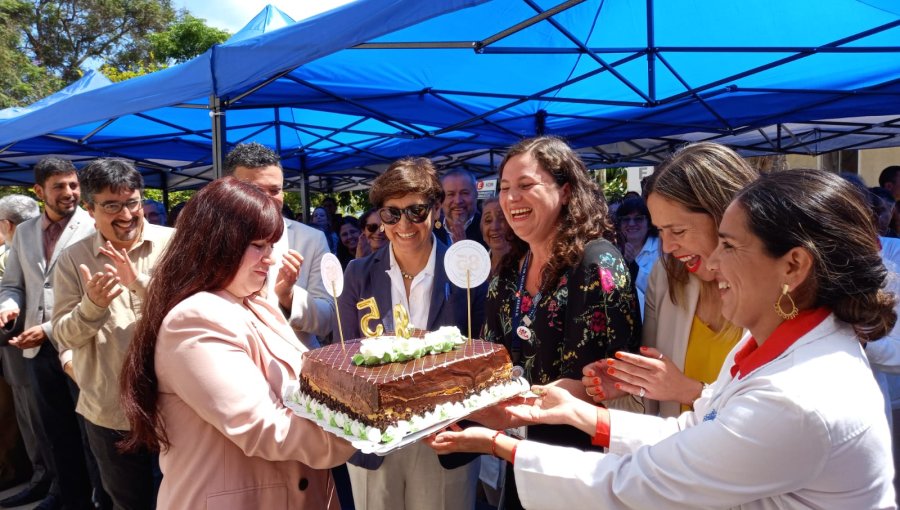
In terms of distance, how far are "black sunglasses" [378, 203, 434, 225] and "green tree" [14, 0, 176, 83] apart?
108 ft

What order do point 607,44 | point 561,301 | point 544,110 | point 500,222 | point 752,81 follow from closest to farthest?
1. point 561,301
2. point 500,222
3. point 607,44
4. point 752,81
5. point 544,110

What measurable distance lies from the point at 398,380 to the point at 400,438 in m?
0.19

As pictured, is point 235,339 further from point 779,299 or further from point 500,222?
point 500,222

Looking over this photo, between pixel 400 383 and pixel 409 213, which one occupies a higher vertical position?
pixel 409 213

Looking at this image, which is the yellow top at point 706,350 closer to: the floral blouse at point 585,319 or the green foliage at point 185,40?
the floral blouse at point 585,319

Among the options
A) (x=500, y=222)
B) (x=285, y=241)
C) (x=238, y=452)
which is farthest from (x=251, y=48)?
(x=238, y=452)

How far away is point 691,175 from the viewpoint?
217 centimetres

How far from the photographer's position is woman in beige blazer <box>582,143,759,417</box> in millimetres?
2146

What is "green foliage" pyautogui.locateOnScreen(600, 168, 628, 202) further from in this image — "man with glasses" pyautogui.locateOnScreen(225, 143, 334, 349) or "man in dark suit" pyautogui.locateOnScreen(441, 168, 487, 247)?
"man with glasses" pyautogui.locateOnScreen(225, 143, 334, 349)

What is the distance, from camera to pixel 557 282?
2.37m

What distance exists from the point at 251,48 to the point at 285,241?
Result: 1.22m

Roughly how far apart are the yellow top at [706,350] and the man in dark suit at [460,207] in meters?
3.04

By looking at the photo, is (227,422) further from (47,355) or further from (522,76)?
(522,76)

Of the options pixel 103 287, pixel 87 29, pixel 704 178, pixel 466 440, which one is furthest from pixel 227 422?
pixel 87 29
